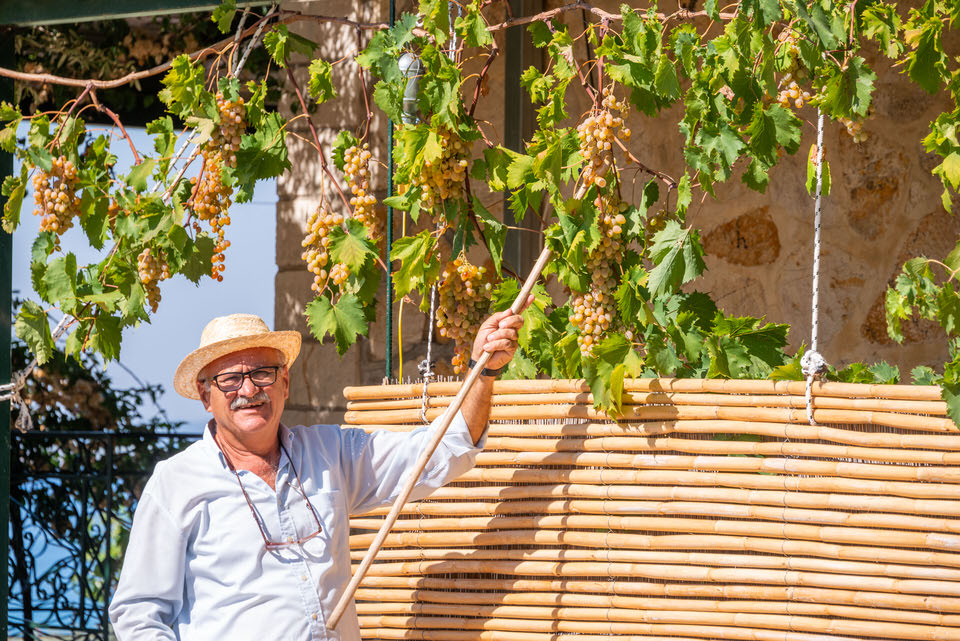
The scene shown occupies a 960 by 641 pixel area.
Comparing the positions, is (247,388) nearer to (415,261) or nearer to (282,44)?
(415,261)

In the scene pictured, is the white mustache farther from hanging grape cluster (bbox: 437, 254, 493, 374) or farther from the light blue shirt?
hanging grape cluster (bbox: 437, 254, 493, 374)

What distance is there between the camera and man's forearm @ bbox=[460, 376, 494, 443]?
7.32ft

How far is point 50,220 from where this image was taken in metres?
2.74

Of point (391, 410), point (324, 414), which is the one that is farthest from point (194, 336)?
point (391, 410)

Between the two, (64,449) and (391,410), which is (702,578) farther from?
(64,449)

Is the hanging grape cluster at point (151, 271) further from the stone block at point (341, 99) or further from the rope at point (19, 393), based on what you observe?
the stone block at point (341, 99)

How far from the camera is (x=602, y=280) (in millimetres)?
2180

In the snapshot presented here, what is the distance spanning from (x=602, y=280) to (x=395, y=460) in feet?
1.86

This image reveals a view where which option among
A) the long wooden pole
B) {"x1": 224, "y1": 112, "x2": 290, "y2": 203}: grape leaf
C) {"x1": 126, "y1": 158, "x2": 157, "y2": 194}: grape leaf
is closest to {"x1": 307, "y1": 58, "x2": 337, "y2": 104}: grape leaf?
{"x1": 224, "y1": 112, "x2": 290, "y2": 203}: grape leaf

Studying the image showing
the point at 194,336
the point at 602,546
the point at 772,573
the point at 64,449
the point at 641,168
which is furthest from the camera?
the point at 194,336

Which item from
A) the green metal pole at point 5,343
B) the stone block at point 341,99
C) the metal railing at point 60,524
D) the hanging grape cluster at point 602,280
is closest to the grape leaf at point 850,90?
the hanging grape cluster at point 602,280

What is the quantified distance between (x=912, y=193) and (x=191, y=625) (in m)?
2.54

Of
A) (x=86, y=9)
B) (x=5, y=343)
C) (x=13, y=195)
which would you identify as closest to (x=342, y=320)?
(x=13, y=195)

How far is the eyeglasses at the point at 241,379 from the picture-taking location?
91.4 inches
